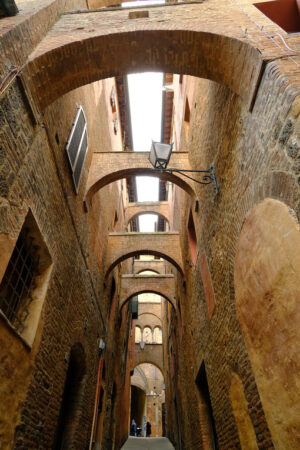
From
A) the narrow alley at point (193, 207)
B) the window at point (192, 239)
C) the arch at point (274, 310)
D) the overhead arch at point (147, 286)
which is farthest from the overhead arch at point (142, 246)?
the arch at point (274, 310)

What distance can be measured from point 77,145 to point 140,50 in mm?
2500

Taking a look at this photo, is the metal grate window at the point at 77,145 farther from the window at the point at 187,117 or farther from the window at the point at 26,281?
the window at the point at 187,117

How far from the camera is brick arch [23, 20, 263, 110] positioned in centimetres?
389

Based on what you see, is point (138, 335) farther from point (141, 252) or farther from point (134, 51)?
point (134, 51)

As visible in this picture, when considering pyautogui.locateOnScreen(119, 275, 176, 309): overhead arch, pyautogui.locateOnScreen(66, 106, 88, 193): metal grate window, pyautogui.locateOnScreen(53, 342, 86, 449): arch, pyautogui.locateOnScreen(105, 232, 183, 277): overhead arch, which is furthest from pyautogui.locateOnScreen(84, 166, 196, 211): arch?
pyautogui.locateOnScreen(119, 275, 176, 309): overhead arch

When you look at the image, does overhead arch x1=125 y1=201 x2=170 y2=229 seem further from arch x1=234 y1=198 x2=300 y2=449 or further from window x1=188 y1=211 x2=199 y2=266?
arch x1=234 y1=198 x2=300 y2=449

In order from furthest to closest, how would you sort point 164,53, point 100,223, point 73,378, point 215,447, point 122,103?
point 122,103 → point 100,223 → point 73,378 → point 215,447 → point 164,53

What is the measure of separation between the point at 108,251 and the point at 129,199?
28.5 feet

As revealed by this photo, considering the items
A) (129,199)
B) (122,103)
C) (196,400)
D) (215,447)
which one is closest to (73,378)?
(196,400)

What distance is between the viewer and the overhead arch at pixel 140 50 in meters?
3.87

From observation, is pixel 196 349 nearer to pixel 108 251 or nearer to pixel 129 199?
pixel 108 251

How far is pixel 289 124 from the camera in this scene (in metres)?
2.55

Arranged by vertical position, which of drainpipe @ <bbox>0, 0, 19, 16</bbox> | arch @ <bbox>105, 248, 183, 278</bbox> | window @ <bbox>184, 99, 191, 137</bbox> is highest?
window @ <bbox>184, 99, 191, 137</bbox>

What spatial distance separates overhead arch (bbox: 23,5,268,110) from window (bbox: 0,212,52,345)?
198cm
